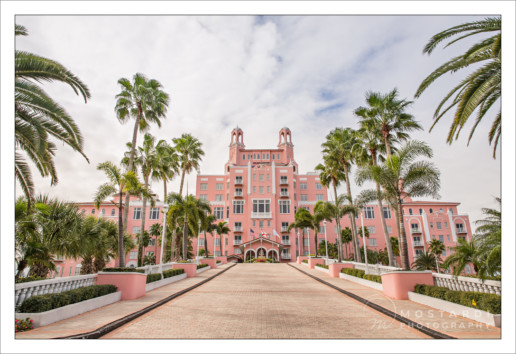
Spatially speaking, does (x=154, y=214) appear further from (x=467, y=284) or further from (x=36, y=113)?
(x=467, y=284)

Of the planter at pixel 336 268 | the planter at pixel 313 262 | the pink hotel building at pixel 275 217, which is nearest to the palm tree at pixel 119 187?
the planter at pixel 336 268

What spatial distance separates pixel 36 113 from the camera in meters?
7.95

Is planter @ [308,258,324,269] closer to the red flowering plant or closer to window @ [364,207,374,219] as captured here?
window @ [364,207,374,219]

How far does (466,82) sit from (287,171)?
169 feet

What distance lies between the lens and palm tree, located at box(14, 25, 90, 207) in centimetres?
761

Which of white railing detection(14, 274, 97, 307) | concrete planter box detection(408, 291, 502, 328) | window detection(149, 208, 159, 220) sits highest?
window detection(149, 208, 159, 220)

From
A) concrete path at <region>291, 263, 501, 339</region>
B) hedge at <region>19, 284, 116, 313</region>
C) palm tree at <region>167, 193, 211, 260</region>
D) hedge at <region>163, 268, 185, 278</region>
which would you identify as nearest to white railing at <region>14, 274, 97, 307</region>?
hedge at <region>19, 284, 116, 313</region>

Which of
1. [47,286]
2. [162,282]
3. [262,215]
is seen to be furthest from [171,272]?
[262,215]

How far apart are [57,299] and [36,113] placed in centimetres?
503

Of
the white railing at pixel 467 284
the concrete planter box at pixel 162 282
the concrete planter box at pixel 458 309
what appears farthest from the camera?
the concrete planter box at pixel 162 282

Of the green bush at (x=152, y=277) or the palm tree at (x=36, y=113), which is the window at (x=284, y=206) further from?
Result: the palm tree at (x=36, y=113)

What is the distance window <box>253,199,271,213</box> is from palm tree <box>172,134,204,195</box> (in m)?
25.8

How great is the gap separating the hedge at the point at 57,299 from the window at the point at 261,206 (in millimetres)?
46479

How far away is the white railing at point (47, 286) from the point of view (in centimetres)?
722
